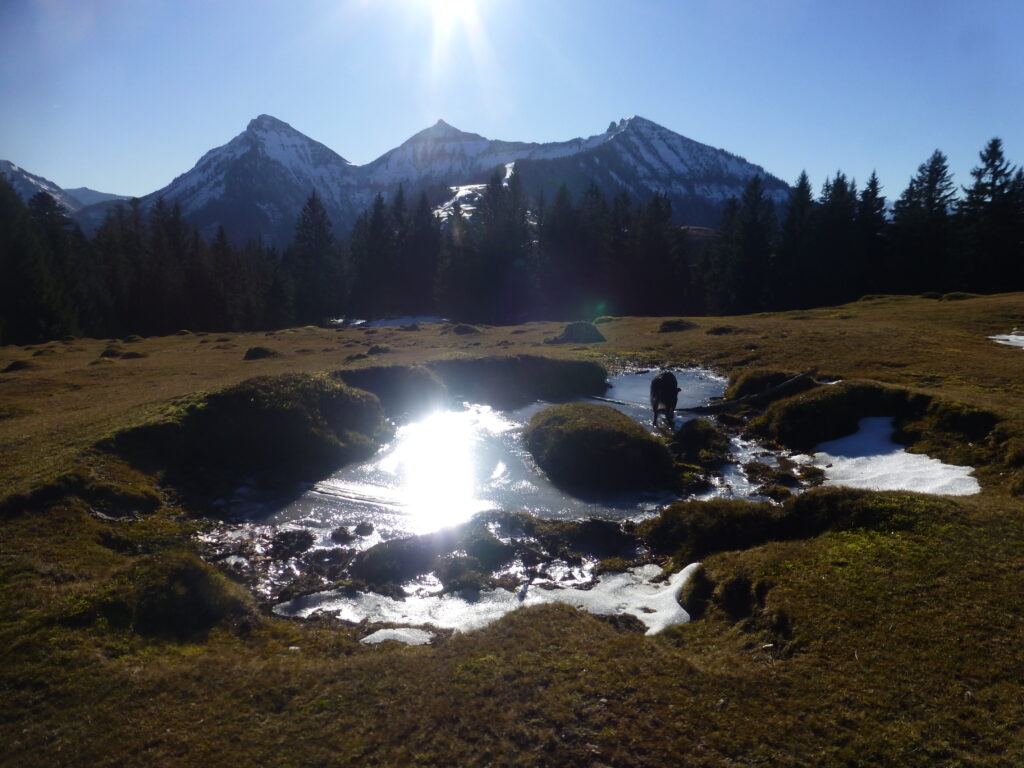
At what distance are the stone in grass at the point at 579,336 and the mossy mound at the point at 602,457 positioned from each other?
2223 cm

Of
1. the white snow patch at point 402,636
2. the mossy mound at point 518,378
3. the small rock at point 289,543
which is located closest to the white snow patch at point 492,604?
the white snow patch at point 402,636

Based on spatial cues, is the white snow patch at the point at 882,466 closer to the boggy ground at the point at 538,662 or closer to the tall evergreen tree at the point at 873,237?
the boggy ground at the point at 538,662

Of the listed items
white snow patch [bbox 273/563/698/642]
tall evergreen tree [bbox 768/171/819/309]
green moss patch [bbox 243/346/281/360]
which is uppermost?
tall evergreen tree [bbox 768/171/819/309]

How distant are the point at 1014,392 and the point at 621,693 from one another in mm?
21782

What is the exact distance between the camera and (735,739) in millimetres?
6008

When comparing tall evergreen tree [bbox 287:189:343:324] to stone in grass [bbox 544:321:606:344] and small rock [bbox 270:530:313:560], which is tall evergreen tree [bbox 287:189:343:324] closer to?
stone in grass [bbox 544:321:606:344]

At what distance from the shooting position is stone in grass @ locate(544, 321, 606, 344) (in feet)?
135

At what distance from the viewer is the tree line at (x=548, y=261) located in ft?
224

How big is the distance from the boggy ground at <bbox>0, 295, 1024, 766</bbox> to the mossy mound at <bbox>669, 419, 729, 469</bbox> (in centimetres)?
601

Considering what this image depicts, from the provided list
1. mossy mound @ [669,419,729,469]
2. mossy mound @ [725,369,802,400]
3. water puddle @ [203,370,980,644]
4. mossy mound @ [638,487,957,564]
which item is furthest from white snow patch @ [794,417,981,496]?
mossy mound @ [725,369,802,400]

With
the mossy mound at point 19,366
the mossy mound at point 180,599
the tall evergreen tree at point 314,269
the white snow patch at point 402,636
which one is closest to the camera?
the mossy mound at point 180,599

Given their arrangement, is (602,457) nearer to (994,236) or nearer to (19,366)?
(19,366)

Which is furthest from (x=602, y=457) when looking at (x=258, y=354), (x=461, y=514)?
(x=258, y=354)

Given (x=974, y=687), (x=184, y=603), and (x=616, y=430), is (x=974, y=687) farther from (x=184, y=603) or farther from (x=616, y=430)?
(x=616, y=430)
